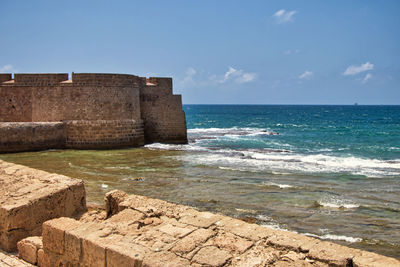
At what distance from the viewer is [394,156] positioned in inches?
758

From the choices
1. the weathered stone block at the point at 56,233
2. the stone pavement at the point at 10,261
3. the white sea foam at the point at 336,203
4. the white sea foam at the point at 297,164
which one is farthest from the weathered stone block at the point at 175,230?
the white sea foam at the point at 297,164

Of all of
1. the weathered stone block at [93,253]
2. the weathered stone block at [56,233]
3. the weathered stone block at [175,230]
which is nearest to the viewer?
the weathered stone block at [93,253]

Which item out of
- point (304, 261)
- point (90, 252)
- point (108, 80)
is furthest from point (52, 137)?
point (304, 261)

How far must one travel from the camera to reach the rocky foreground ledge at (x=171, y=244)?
10.0ft

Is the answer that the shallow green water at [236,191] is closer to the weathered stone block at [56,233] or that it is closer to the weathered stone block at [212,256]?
the weathered stone block at [212,256]

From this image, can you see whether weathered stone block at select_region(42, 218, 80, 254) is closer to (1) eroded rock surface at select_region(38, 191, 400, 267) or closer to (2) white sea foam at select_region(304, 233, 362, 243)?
(1) eroded rock surface at select_region(38, 191, 400, 267)

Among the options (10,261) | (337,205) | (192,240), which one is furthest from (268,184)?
(192,240)

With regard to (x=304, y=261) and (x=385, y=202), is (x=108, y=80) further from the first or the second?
(x=304, y=261)

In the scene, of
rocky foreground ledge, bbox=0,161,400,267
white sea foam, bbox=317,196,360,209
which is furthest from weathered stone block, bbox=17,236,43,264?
white sea foam, bbox=317,196,360,209

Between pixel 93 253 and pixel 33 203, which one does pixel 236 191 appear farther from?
pixel 93 253

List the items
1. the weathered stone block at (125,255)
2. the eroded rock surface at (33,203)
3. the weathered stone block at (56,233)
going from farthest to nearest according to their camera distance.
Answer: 1. the eroded rock surface at (33,203)
2. the weathered stone block at (56,233)
3. the weathered stone block at (125,255)

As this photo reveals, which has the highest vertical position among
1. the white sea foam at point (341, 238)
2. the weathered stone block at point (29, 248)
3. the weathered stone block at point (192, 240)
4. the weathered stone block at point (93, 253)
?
the weathered stone block at point (192, 240)

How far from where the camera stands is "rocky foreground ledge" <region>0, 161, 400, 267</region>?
3.06m

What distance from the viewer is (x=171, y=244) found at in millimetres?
Result: 3365
